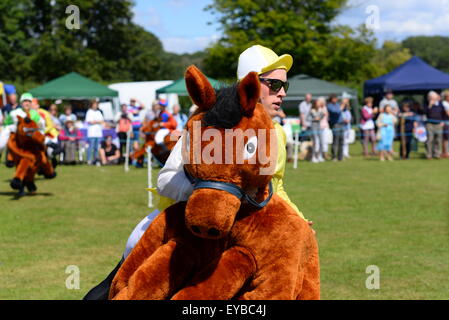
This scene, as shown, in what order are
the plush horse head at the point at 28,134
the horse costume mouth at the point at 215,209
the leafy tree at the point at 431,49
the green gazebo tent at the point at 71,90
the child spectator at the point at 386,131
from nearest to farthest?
1. the horse costume mouth at the point at 215,209
2. the plush horse head at the point at 28,134
3. the child spectator at the point at 386,131
4. the green gazebo tent at the point at 71,90
5. the leafy tree at the point at 431,49

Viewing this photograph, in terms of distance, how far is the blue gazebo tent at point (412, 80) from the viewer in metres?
28.3

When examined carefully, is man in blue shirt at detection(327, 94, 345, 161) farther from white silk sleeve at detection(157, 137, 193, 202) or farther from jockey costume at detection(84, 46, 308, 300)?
white silk sleeve at detection(157, 137, 193, 202)

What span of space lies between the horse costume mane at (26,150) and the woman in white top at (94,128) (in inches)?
309

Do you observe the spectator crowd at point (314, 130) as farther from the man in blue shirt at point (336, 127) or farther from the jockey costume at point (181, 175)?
the jockey costume at point (181, 175)

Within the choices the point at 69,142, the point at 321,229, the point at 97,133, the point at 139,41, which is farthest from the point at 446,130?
the point at 139,41

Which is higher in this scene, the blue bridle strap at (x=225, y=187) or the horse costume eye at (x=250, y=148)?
the horse costume eye at (x=250, y=148)

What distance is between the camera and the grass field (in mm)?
7102

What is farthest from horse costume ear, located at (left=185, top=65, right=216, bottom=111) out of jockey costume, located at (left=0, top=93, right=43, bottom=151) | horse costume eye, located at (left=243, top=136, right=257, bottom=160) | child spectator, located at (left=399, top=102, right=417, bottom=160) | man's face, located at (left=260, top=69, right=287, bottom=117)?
child spectator, located at (left=399, top=102, right=417, bottom=160)

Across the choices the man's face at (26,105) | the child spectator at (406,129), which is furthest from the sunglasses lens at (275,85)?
the child spectator at (406,129)

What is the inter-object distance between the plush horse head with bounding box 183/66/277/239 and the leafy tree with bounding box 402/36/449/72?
368 ft

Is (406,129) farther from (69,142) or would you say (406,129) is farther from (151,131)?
(69,142)

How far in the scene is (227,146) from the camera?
3064 mm

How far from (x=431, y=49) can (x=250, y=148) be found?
12972cm
